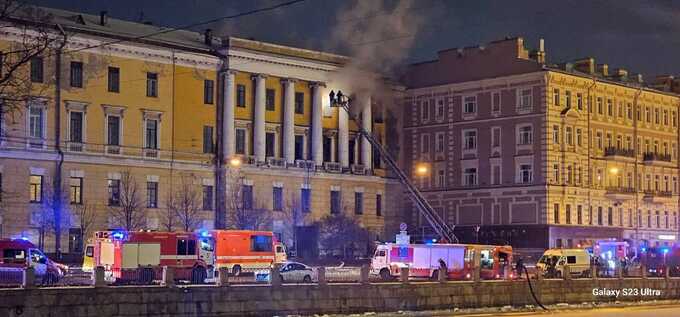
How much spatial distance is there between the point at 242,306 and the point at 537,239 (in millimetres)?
64484

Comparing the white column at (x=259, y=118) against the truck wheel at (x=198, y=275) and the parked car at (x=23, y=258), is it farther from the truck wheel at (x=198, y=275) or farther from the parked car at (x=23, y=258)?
the parked car at (x=23, y=258)

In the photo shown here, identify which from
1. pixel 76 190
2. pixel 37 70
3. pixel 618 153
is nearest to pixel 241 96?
pixel 76 190

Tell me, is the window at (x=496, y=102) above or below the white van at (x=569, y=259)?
above

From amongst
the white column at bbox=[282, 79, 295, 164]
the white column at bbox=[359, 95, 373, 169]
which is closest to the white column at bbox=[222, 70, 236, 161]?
the white column at bbox=[282, 79, 295, 164]

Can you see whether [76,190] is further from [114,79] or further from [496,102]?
[496,102]

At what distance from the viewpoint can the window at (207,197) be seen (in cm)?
9769

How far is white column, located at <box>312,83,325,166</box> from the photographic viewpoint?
347ft

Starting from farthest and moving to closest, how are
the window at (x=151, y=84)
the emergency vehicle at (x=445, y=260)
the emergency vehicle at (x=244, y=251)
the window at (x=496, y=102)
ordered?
the window at (x=496, y=102) → the window at (x=151, y=84) → the emergency vehicle at (x=445, y=260) → the emergency vehicle at (x=244, y=251)

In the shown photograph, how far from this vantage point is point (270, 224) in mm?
99438

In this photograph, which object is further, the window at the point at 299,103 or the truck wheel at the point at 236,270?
the window at the point at 299,103

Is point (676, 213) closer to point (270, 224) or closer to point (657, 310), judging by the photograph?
point (270, 224)

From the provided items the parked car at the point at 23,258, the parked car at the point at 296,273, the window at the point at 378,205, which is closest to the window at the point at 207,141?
the window at the point at 378,205

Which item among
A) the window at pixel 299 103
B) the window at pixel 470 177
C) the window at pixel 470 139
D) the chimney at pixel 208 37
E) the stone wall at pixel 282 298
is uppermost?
the chimney at pixel 208 37

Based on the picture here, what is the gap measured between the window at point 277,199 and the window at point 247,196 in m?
2.53
